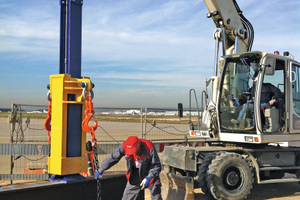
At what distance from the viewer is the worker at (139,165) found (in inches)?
184

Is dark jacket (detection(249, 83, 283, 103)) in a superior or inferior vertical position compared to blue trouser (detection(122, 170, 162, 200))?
superior

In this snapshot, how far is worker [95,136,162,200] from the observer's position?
466 centimetres

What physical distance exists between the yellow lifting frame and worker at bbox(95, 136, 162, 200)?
1.56ft

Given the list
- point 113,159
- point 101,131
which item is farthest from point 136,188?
point 101,131

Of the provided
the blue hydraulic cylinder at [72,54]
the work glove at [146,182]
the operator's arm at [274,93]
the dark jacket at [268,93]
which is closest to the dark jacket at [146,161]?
the work glove at [146,182]

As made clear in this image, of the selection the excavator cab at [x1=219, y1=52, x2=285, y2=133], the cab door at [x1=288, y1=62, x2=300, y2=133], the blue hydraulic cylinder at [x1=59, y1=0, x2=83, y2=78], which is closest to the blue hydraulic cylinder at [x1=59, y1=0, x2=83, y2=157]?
the blue hydraulic cylinder at [x1=59, y1=0, x2=83, y2=78]

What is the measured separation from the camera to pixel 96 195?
5227mm

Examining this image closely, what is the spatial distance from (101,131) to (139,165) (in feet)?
20.1

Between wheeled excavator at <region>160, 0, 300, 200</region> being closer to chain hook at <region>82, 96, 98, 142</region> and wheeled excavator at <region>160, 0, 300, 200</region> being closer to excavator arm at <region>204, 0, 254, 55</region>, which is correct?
excavator arm at <region>204, 0, 254, 55</region>

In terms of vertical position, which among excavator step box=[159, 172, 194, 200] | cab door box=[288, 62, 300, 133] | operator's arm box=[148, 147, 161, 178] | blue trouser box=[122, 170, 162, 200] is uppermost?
cab door box=[288, 62, 300, 133]

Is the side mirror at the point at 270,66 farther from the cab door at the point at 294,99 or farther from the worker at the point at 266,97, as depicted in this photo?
the cab door at the point at 294,99

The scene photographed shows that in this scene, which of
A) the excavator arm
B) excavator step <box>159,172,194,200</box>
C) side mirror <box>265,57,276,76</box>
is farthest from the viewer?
the excavator arm

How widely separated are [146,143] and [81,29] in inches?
84.7

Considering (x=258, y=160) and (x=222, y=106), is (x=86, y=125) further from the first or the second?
(x=258, y=160)
